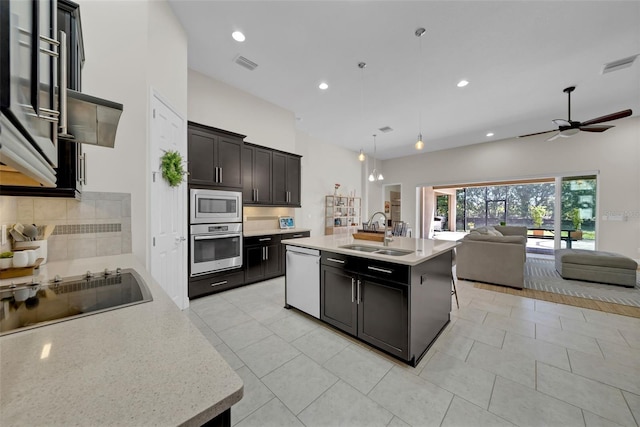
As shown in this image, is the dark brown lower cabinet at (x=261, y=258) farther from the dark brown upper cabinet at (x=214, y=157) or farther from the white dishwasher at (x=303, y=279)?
the white dishwasher at (x=303, y=279)

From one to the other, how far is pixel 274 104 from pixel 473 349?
5011mm

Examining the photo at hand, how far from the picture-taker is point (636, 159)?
198 inches

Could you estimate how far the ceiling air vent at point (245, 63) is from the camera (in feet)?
10.7

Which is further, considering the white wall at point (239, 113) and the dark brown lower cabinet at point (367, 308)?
the white wall at point (239, 113)

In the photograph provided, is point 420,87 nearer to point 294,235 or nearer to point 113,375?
point 294,235

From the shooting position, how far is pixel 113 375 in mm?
552

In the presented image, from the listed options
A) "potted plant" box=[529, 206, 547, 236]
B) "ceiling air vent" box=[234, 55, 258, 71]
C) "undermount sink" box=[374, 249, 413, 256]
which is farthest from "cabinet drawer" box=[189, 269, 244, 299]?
"potted plant" box=[529, 206, 547, 236]

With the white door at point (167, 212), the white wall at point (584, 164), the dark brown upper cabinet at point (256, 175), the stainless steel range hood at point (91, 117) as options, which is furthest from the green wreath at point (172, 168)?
the white wall at point (584, 164)

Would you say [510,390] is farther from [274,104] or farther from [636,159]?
[636,159]

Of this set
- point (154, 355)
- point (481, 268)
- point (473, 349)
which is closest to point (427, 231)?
point (481, 268)

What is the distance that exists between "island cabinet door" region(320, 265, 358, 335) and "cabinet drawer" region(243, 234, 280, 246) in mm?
1829

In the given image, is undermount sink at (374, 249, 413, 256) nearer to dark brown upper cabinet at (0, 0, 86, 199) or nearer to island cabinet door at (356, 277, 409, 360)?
island cabinet door at (356, 277, 409, 360)

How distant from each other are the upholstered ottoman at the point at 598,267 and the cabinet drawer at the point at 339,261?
4718mm

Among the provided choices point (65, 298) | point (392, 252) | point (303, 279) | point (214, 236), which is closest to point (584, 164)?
point (392, 252)
